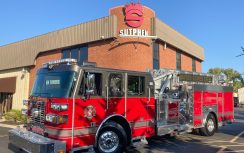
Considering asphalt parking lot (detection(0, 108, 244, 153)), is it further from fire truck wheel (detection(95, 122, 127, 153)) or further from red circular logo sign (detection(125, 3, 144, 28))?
red circular logo sign (detection(125, 3, 144, 28))

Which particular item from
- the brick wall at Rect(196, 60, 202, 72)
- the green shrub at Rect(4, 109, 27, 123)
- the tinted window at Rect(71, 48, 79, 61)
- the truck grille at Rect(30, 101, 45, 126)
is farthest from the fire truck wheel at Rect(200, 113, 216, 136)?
the brick wall at Rect(196, 60, 202, 72)

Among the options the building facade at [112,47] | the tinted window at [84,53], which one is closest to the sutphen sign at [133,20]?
the building facade at [112,47]

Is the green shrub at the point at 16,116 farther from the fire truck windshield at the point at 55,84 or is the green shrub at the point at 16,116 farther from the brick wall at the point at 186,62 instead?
the brick wall at the point at 186,62

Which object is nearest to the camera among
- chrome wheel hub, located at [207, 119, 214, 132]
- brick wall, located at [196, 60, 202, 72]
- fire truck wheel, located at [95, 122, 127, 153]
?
fire truck wheel, located at [95, 122, 127, 153]

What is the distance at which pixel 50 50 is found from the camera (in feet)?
81.1

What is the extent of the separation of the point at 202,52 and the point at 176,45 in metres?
9.12

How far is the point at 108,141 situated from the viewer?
25.8 feet

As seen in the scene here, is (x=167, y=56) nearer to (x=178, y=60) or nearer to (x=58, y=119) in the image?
(x=178, y=60)

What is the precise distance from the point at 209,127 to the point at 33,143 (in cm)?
800

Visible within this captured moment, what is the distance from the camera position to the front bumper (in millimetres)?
6504

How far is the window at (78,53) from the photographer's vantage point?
21.9 m

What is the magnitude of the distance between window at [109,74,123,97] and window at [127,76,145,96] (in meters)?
0.36

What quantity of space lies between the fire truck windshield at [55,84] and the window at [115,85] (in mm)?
1280

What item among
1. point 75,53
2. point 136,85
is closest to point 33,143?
point 136,85
